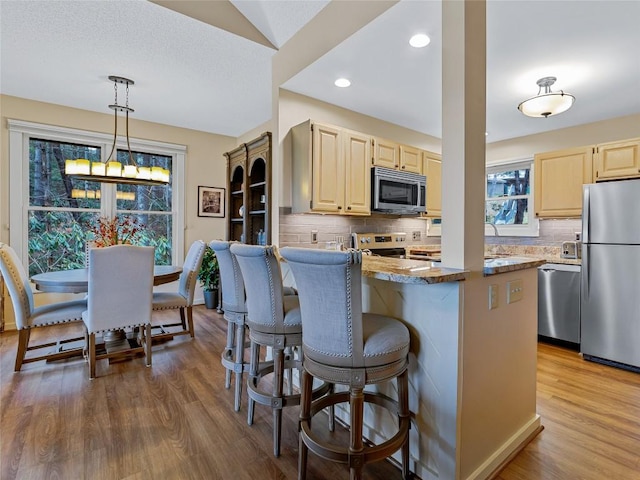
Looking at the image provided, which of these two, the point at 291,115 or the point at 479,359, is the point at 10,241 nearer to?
the point at 291,115

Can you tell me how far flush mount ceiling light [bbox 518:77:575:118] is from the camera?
8.94 ft

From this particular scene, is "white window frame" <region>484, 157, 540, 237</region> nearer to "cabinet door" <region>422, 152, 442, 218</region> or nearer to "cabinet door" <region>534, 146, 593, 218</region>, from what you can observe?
"cabinet door" <region>534, 146, 593, 218</region>

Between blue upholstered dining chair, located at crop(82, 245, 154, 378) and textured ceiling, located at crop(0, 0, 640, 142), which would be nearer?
textured ceiling, located at crop(0, 0, 640, 142)

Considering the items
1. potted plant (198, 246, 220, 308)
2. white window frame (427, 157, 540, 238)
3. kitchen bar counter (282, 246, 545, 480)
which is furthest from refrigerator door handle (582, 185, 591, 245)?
potted plant (198, 246, 220, 308)

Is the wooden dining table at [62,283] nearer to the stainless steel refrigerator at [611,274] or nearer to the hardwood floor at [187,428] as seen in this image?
the hardwood floor at [187,428]

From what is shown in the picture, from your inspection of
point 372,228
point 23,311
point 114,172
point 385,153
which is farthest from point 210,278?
point 385,153

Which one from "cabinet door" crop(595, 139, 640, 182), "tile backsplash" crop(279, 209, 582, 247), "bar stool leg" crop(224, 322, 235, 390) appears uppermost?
"cabinet door" crop(595, 139, 640, 182)

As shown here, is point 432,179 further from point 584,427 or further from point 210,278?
point 210,278

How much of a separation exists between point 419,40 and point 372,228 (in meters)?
2.23

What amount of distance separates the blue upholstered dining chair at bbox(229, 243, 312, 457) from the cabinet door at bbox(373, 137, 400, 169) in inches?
88.4

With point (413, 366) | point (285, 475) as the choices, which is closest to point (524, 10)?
point (413, 366)

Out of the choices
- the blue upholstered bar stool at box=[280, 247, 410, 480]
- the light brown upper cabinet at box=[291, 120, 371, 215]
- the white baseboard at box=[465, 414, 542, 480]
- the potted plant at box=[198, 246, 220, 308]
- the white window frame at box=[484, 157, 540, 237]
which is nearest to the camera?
the blue upholstered bar stool at box=[280, 247, 410, 480]

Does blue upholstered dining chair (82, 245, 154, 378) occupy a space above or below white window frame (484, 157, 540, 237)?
below

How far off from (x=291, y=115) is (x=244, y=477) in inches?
112
